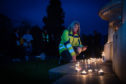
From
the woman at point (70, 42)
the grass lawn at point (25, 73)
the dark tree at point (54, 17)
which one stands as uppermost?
the dark tree at point (54, 17)

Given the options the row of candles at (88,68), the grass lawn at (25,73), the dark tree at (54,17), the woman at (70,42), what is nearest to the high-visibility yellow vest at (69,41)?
the woman at (70,42)

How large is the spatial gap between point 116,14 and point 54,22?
17381 millimetres

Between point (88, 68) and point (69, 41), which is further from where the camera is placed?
point (69, 41)

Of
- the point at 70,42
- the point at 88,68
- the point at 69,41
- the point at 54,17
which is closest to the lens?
the point at 88,68

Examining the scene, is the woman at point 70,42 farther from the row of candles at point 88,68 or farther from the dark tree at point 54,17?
the dark tree at point 54,17

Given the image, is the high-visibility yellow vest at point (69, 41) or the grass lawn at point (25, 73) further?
the high-visibility yellow vest at point (69, 41)

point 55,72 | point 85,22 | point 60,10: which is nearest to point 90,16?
point 85,22

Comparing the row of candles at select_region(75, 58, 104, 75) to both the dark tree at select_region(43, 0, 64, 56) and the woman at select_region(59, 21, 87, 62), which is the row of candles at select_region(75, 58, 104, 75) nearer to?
the woman at select_region(59, 21, 87, 62)

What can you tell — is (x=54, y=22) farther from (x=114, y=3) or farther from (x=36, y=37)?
(x=114, y=3)

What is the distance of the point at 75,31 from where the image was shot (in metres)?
5.55

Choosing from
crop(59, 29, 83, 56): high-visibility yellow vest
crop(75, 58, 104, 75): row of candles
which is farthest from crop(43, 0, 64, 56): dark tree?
crop(75, 58, 104, 75): row of candles

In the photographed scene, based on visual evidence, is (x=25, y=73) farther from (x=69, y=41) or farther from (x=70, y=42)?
(x=70, y=42)

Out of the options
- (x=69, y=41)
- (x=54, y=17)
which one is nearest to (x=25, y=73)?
(x=69, y=41)

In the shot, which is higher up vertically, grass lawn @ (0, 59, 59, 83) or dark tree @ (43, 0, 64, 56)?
dark tree @ (43, 0, 64, 56)
